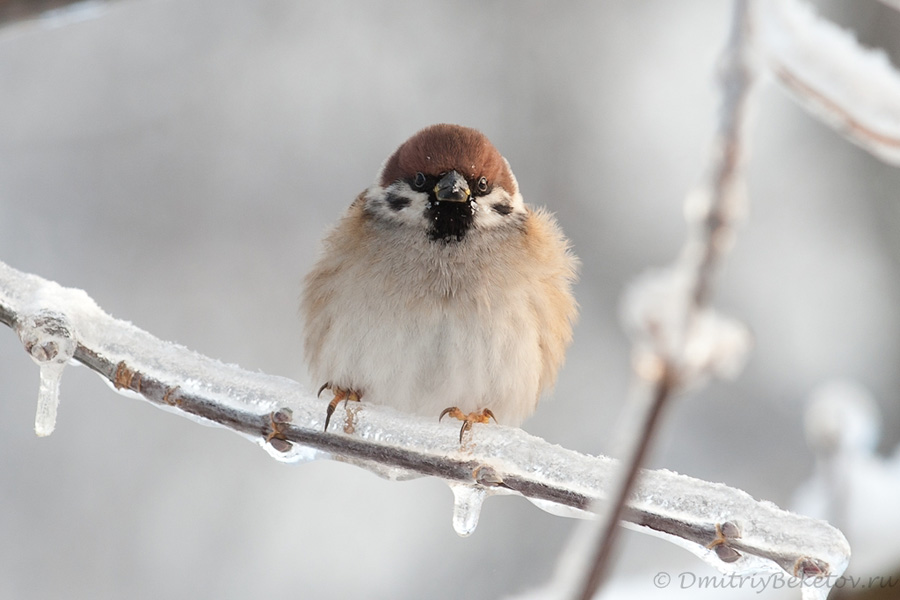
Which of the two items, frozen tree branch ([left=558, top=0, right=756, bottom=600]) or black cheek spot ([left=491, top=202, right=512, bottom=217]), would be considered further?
black cheek spot ([left=491, top=202, right=512, bottom=217])

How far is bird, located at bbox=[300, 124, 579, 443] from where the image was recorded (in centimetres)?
280

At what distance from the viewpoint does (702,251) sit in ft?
2.22

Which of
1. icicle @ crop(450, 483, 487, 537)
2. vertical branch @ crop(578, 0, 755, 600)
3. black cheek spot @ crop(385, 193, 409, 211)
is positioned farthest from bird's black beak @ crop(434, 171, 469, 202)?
vertical branch @ crop(578, 0, 755, 600)

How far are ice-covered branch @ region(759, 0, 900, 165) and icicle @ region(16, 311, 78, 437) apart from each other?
1466 millimetres

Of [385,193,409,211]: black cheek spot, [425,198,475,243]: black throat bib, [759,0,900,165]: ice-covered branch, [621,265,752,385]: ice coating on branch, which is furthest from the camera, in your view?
[385,193,409,211]: black cheek spot

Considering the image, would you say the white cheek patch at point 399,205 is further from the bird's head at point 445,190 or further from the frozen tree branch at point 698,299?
the frozen tree branch at point 698,299

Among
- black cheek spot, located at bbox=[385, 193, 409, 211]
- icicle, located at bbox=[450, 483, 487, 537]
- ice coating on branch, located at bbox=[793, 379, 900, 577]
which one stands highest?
black cheek spot, located at bbox=[385, 193, 409, 211]

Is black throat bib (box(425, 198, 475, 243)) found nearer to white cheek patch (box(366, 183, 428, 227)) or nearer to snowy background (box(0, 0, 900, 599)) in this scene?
white cheek patch (box(366, 183, 428, 227))

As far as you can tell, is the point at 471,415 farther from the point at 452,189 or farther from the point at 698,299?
the point at 698,299

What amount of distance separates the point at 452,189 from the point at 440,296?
363 mm

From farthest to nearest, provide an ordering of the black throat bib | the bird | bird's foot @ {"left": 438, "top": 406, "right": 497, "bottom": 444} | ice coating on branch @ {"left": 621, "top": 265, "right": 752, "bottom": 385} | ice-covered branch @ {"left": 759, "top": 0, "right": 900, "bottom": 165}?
the black throat bib
the bird
bird's foot @ {"left": 438, "top": 406, "right": 497, "bottom": 444}
ice-covered branch @ {"left": 759, "top": 0, "right": 900, "bottom": 165}
ice coating on branch @ {"left": 621, "top": 265, "right": 752, "bottom": 385}

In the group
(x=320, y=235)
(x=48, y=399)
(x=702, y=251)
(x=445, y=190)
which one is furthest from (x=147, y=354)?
(x=320, y=235)

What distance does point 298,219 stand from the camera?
582 centimetres

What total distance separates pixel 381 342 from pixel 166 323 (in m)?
3.10
